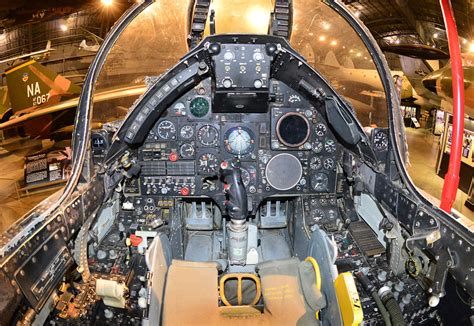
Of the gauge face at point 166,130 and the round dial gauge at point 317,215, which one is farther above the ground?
the gauge face at point 166,130

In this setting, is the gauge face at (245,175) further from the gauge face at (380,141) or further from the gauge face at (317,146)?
the gauge face at (380,141)

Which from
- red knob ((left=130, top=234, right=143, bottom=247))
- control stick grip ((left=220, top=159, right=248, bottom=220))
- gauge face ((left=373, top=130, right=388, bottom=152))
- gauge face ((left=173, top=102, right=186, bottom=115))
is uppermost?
gauge face ((left=173, top=102, right=186, bottom=115))

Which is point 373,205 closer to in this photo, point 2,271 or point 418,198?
point 418,198

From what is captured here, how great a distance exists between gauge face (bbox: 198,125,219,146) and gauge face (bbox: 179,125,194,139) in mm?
88

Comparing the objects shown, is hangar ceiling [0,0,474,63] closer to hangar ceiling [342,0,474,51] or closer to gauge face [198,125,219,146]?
hangar ceiling [342,0,474,51]

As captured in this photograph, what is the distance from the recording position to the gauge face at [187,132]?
3.78 metres

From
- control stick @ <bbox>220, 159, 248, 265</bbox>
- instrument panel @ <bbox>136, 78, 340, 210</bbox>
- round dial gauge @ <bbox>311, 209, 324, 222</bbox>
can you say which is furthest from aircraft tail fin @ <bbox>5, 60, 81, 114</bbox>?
round dial gauge @ <bbox>311, 209, 324, 222</bbox>

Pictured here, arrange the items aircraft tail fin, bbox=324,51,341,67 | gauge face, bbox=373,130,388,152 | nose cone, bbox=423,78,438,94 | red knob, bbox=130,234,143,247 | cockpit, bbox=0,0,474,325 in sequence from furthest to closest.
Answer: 1. nose cone, bbox=423,78,438,94
2. aircraft tail fin, bbox=324,51,341,67
3. red knob, bbox=130,234,143,247
4. gauge face, bbox=373,130,388,152
5. cockpit, bbox=0,0,474,325

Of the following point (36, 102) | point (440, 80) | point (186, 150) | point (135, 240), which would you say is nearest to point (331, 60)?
point (186, 150)

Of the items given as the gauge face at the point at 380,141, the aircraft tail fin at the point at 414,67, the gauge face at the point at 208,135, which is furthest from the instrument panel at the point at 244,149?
the aircraft tail fin at the point at 414,67

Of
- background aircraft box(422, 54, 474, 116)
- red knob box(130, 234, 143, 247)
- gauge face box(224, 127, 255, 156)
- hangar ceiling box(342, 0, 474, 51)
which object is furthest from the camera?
hangar ceiling box(342, 0, 474, 51)

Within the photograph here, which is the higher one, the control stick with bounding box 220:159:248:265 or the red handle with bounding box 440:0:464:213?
the red handle with bounding box 440:0:464:213

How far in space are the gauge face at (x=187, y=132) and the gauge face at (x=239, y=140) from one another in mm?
377

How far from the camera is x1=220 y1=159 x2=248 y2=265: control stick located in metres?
3.31
